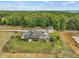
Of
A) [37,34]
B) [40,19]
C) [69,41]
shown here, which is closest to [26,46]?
[37,34]

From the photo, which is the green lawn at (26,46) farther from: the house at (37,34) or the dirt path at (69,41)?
the dirt path at (69,41)

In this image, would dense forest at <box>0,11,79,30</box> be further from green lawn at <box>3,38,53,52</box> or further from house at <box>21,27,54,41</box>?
green lawn at <box>3,38,53,52</box>

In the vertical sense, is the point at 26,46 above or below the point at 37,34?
below

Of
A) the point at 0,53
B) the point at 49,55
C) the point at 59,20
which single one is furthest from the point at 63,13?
the point at 0,53

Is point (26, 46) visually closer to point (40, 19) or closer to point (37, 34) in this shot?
point (37, 34)

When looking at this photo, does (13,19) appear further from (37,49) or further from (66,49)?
(66,49)

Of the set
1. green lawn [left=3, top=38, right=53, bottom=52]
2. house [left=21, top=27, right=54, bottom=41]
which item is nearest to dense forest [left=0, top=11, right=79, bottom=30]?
house [left=21, top=27, right=54, bottom=41]

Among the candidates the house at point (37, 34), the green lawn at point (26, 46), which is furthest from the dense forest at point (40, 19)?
the green lawn at point (26, 46)

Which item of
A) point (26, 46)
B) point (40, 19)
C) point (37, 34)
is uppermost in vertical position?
point (40, 19)
